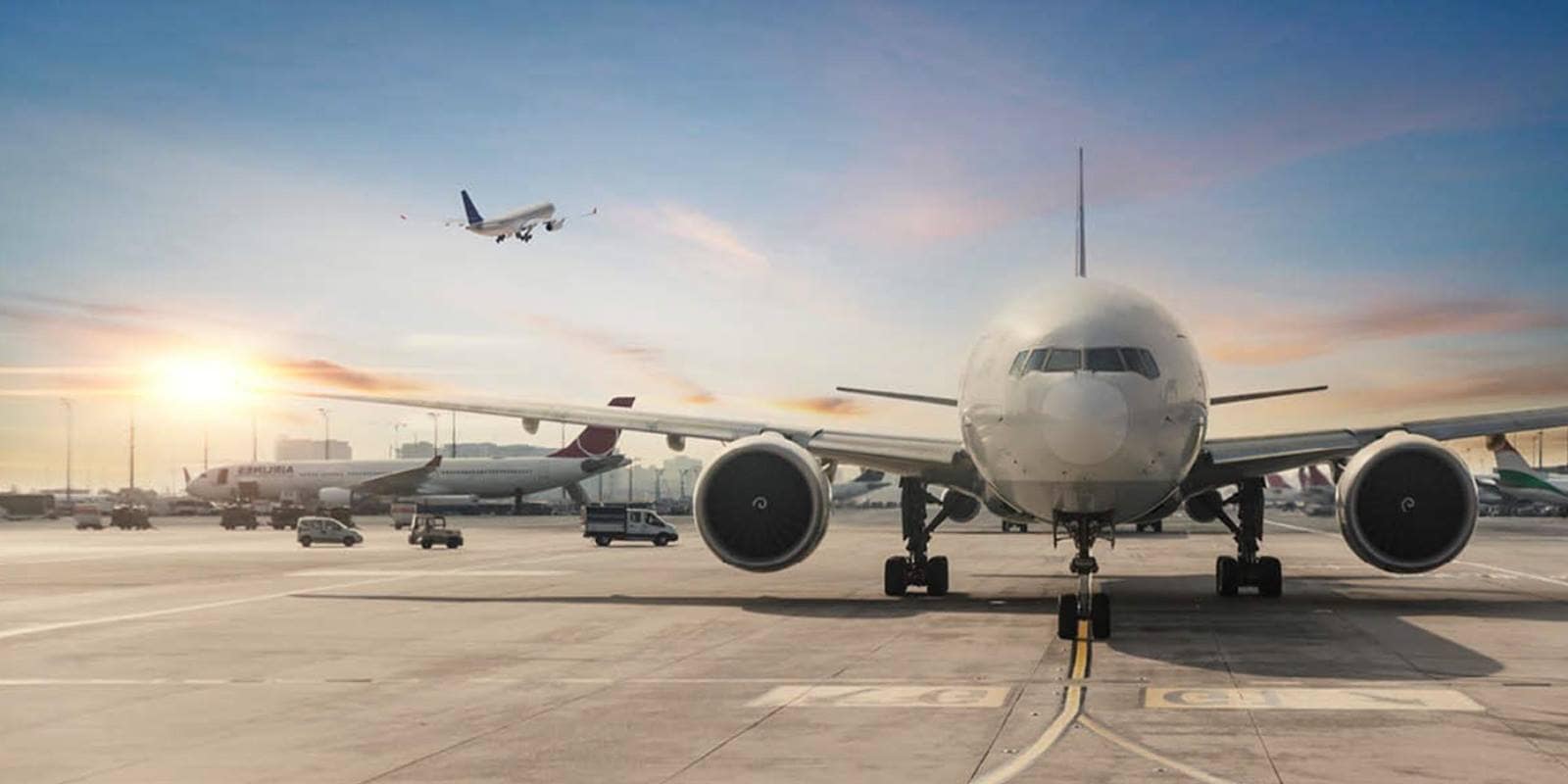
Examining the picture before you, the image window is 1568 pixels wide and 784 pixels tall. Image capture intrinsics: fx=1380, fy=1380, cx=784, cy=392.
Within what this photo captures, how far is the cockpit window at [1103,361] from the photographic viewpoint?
18188mm

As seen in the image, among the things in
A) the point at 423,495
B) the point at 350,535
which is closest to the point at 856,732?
the point at 350,535

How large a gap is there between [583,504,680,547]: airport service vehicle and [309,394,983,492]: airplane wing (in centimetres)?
2691

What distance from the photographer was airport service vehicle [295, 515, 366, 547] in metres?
55.0

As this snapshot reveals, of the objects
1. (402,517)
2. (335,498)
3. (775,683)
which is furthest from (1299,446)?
(335,498)

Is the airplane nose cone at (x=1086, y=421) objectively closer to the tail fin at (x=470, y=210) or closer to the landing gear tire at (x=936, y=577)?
the landing gear tire at (x=936, y=577)

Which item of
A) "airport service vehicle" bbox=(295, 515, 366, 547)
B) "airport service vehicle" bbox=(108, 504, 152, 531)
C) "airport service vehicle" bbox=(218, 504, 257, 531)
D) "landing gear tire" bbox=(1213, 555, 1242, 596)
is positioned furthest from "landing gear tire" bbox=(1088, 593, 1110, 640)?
"airport service vehicle" bbox=(108, 504, 152, 531)

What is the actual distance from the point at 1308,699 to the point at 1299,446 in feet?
36.8

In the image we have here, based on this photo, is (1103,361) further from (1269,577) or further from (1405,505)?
(1269,577)

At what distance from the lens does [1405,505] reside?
71.9ft

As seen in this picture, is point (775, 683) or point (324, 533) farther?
point (324, 533)

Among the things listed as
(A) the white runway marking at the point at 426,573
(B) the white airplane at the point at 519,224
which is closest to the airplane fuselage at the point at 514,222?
(B) the white airplane at the point at 519,224

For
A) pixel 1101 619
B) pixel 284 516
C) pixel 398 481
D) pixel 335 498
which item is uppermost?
pixel 398 481

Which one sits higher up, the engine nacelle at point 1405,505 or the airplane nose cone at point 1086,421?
the airplane nose cone at point 1086,421

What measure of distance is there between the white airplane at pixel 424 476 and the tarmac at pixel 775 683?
2898 inches
